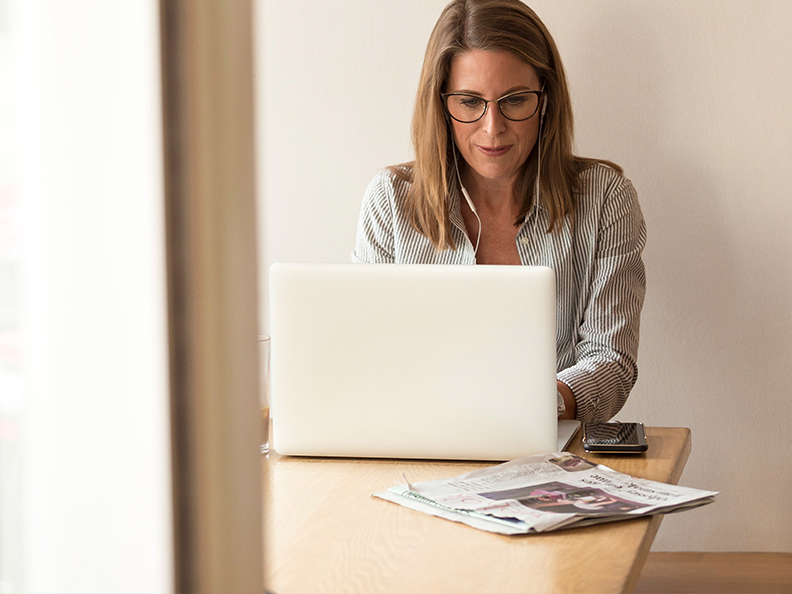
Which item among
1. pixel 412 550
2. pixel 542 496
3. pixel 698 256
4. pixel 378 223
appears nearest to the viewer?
pixel 412 550

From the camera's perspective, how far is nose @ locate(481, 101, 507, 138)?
5.41 ft

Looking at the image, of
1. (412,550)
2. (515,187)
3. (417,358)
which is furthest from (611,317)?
(412,550)

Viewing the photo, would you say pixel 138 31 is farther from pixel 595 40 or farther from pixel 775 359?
pixel 775 359

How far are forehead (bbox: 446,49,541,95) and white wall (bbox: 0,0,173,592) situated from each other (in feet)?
4.93

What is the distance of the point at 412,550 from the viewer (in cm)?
79

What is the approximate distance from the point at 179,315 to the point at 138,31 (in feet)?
0.23

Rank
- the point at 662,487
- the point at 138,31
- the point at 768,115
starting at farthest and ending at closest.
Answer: the point at 768,115 → the point at 662,487 → the point at 138,31

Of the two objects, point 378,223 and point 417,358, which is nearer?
point 417,358

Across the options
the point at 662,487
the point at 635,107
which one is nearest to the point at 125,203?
the point at 662,487

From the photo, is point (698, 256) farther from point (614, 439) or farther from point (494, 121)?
point (614, 439)

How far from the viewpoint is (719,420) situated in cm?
198

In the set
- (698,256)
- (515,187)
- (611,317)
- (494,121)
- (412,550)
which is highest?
(494,121)

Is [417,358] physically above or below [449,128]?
below

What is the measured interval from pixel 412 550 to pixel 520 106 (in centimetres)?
111
